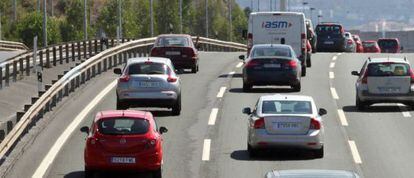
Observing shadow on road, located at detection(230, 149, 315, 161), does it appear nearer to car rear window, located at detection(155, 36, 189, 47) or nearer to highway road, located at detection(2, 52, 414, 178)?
highway road, located at detection(2, 52, 414, 178)

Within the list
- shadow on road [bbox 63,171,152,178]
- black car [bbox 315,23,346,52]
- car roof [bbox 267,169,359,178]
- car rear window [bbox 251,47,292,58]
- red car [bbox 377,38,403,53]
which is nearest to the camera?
car roof [bbox 267,169,359,178]

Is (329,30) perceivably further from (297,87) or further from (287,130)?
(287,130)

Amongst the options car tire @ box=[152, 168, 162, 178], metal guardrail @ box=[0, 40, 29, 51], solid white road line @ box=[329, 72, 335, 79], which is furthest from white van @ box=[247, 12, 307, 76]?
metal guardrail @ box=[0, 40, 29, 51]

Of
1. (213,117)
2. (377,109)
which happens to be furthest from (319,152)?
(377,109)

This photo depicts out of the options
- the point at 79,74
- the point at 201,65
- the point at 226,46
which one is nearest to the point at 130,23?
the point at 226,46

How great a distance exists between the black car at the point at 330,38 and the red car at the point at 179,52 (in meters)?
29.2

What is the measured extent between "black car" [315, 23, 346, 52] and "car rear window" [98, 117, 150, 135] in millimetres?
54870

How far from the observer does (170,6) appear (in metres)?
174

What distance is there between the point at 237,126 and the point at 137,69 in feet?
10.4

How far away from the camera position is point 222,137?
27594mm

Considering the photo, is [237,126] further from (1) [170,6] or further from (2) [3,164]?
(1) [170,6]

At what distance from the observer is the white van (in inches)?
1794

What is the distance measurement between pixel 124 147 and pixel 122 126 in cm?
41

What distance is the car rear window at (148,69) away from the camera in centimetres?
3095
